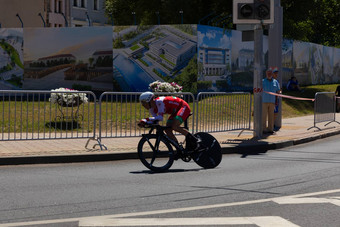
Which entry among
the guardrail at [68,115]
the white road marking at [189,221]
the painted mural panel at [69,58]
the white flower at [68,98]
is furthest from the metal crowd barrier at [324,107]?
the painted mural panel at [69,58]

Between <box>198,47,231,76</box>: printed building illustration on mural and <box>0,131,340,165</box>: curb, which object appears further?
<box>198,47,231,76</box>: printed building illustration on mural

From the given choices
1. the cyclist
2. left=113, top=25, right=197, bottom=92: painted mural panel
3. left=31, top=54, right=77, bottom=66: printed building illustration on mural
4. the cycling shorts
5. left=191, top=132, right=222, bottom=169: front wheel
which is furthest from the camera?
left=31, top=54, right=77, bottom=66: printed building illustration on mural

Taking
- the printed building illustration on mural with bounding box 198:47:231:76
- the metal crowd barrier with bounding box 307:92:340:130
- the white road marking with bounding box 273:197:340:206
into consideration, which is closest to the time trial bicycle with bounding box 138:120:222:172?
the white road marking with bounding box 273:197:340:206

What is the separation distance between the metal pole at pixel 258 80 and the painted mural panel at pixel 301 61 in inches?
1005

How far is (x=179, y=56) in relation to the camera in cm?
2966

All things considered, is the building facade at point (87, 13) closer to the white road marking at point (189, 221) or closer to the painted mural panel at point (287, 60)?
the painted mural panel at point (287, 60)

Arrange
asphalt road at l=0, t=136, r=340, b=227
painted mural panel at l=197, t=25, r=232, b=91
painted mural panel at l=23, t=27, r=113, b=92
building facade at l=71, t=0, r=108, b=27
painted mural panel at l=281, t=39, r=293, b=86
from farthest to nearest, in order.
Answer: building facade at l=71, t=0, r=108, b=27 < painted mural panel at l=281, t=39, r=293, b=86 < painted mural panel at l=23, t=27, r=113, b=92 < painted mural panel at l=197, t=25, r=232, b=91 < asphalt road at l=0, t=136, r=340, b=227

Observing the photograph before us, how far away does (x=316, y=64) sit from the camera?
4606 centimetres

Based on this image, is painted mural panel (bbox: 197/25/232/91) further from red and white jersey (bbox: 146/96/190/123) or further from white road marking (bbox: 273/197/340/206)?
white road marking (bbox: 273/197/340/206)

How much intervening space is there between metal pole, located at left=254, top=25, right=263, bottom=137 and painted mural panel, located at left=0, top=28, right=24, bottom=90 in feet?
58.3

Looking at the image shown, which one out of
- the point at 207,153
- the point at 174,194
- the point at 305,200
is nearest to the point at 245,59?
the point at 207,153

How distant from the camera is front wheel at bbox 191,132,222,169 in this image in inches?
444

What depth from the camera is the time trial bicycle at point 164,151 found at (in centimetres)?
1088

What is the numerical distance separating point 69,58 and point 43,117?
17555 millimetres
